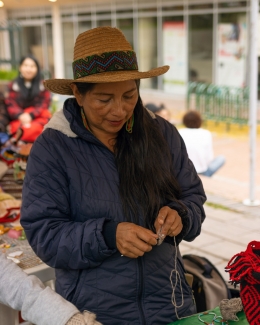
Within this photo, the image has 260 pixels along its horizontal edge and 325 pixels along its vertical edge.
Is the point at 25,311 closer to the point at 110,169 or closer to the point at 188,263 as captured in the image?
the point at 110,169

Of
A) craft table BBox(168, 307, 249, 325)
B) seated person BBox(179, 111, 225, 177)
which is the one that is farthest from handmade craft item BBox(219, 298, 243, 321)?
seated person BBox(179, 111, 225, 177)

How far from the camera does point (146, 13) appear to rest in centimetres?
1403

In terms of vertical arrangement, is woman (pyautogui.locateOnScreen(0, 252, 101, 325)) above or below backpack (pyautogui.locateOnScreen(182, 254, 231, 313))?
above

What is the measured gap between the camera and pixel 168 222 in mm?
1727

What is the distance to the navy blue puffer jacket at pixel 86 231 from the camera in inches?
67.0

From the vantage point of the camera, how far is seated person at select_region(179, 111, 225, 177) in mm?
5594

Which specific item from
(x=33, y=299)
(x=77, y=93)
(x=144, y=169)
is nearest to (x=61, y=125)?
(x=77, y=93)

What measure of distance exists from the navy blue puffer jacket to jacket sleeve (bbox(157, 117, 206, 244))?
12mm

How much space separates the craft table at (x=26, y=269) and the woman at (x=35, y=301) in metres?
0.48

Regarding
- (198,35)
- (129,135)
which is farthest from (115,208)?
(198,35)

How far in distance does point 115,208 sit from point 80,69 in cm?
52

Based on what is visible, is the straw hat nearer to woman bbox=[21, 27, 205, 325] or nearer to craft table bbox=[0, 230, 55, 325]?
woman bbox=[21, 27, 205, 325]

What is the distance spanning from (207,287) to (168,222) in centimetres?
106

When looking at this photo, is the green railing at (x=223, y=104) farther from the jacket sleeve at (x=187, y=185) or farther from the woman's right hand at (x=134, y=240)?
the woman's right hand at (x=134, y=240)
